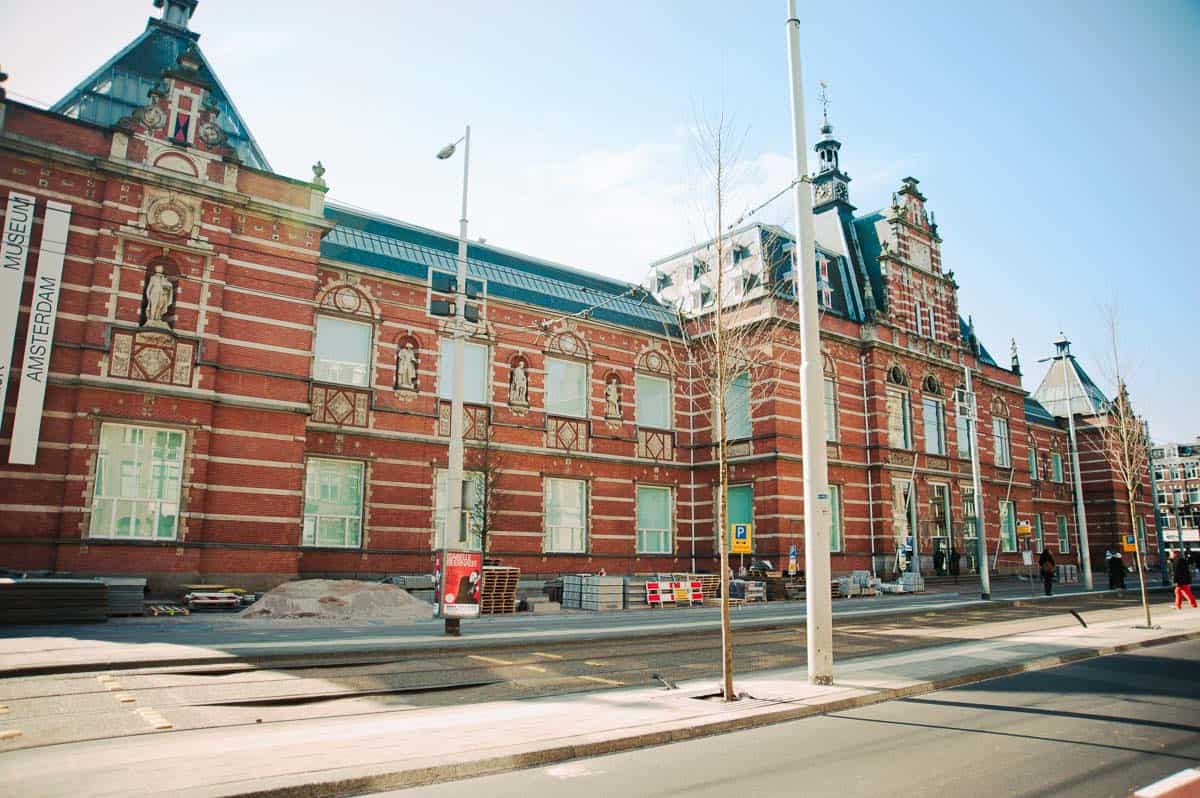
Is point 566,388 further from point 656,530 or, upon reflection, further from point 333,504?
point 333,504

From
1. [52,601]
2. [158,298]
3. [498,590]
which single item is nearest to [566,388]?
[498,590]

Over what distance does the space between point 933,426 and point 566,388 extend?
20.8 m

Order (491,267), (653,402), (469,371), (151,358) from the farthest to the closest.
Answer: (653,402) → (491,267) → (469,371) → (151,358)

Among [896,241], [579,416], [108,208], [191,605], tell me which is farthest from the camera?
[896,241]

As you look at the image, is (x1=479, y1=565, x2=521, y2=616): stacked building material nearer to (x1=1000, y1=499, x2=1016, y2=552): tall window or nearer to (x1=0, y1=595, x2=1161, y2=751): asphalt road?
(x1=0, y1=595, x2=1161, y2=751): asphalt road

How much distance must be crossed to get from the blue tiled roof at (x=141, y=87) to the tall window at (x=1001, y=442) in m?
41.3

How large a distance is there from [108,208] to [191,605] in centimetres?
1108

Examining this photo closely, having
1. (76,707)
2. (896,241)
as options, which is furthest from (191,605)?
(896,241)

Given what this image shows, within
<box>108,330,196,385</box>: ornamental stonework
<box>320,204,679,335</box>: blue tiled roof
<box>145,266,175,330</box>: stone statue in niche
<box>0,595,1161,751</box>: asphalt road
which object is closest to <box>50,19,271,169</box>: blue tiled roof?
<box>320,204,679,335</box>: blue tiled roof

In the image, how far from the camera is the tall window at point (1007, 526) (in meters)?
43.2

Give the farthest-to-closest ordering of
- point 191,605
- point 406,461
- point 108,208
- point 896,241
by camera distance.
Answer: point 896,241
point 406,461
point 108,208
point 191,605

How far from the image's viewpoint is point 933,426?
39.8 metres

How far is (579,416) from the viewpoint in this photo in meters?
31.7

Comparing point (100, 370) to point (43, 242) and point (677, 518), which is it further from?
point (677, 518)
